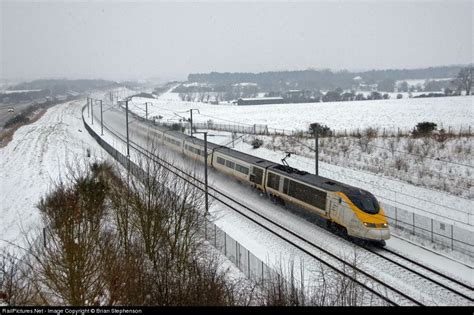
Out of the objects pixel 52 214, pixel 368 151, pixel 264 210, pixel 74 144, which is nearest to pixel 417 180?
pixel 368 151

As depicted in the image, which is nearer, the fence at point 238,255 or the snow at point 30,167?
the fence at point 238,255

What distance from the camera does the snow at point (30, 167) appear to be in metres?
29.6

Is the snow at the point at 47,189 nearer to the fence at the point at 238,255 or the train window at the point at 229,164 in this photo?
the fence at the point at 238,255

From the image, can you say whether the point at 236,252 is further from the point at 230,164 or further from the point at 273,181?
the point at 230,164

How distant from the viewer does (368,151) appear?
42.9m

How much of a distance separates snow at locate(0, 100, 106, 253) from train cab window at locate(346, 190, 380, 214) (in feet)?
53.3

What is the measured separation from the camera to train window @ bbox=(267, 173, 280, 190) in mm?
31156

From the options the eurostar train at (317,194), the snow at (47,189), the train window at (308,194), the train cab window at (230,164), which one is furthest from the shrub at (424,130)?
the train window at (308,194)

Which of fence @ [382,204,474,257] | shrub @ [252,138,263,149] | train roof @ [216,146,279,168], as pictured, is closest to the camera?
fence @ [382,204,474,257]

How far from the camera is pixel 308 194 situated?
90.1ft

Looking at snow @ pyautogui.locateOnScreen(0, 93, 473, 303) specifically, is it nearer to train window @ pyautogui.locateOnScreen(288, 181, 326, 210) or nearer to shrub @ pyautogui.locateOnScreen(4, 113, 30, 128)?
train window @ pyautogui.locateOnScreen(288, 181, 326, 210)

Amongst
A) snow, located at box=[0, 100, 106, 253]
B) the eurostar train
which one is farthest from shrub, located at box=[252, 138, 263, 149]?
snow, located at box=[0, 100, 106, 253]

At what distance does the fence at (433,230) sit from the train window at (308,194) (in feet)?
17.1
